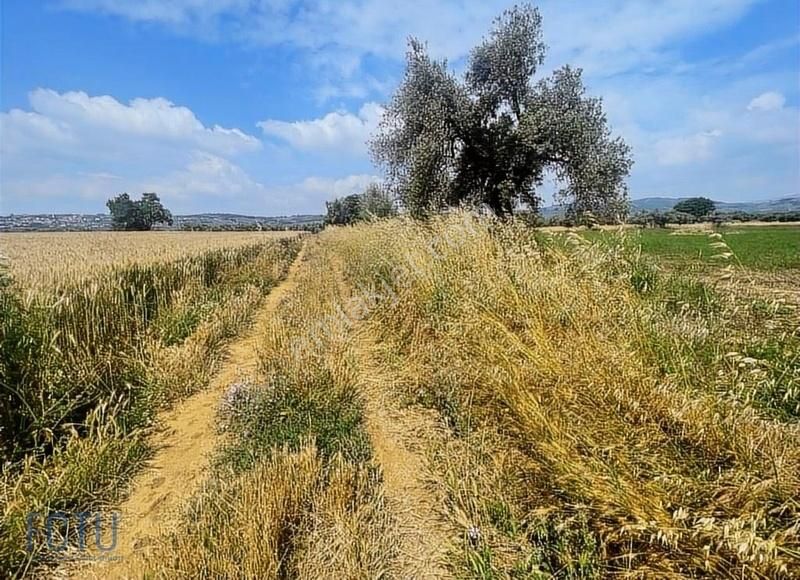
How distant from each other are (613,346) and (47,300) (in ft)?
16.7

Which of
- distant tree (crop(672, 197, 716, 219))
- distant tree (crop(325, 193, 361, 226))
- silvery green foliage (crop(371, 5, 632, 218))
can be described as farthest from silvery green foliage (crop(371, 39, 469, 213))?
distant tree (crop(325, 193, 361, 226))

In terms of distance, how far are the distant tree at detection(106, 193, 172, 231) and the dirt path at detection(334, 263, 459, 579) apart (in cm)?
7329

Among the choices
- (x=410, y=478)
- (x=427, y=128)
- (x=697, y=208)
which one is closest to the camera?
(x=410, y=478)

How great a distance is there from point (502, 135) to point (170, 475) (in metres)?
15.4

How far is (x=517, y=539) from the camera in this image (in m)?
2.38

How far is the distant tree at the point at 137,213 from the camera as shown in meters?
69.2

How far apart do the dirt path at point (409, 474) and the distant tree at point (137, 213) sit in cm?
7329

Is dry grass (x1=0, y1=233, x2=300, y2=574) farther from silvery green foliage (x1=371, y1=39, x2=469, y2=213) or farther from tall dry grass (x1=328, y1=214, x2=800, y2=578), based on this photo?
silvery green foliage (x1=371, y1=39, x2=469, y2=213)

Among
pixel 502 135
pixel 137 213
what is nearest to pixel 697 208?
pixel 502 135

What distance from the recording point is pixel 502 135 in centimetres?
1595

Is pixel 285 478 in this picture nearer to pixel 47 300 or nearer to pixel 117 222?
pixel 47 300

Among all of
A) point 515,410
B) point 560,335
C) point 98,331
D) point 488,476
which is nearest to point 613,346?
point 560,335

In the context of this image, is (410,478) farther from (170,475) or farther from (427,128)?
(427,128)

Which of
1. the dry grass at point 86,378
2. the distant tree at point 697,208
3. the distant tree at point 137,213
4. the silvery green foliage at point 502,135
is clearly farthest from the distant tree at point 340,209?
the dry grass at point 86,378
